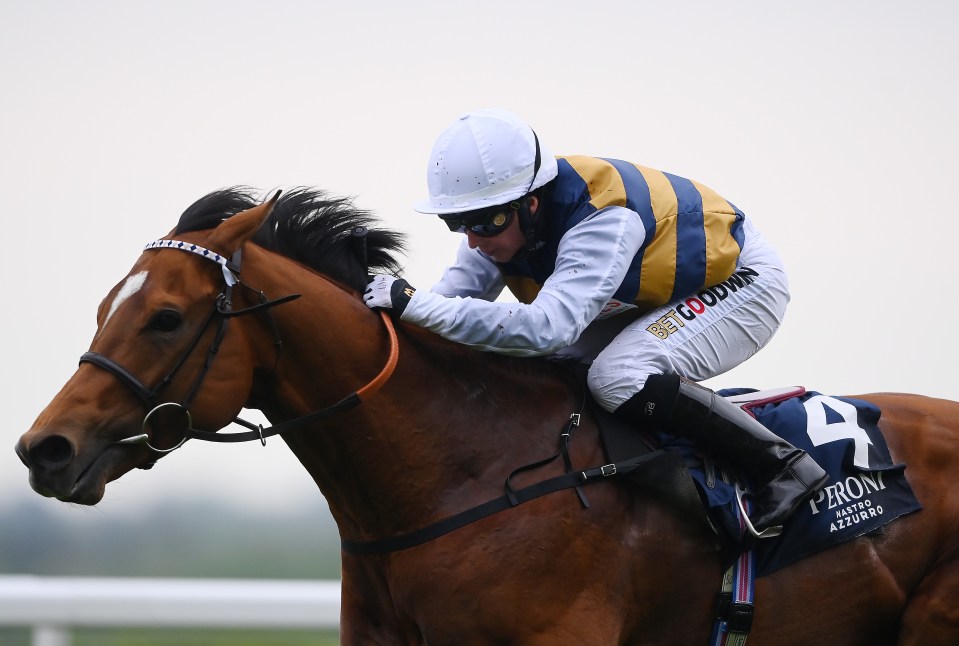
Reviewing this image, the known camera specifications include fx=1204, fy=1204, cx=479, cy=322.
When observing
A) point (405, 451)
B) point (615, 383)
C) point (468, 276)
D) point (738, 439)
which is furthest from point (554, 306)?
point (468, 276)

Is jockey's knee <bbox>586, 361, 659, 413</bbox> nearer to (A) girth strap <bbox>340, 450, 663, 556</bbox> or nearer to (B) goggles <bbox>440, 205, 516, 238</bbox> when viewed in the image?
(A) girth strap <bbox>340, 450, 663, 556</bbox>

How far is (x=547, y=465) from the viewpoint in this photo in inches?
123

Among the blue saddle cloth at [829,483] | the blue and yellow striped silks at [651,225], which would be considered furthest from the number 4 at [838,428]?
the blue and yellow striped silks at [651,225]

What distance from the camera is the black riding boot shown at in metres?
3.18

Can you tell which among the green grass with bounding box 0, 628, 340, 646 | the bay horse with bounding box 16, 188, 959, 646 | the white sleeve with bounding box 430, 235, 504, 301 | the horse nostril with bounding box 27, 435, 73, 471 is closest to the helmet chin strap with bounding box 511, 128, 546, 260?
the bay horse with bounding box 16, 188, 959, 646

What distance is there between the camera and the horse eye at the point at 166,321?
2795 millimetres

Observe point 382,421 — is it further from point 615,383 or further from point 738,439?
point 738,439

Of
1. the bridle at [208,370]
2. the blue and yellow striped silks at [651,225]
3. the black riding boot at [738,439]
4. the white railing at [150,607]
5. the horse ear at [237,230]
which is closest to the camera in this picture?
the bridle at [208,370]

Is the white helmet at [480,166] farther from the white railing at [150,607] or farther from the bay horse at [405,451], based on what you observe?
the white railing at [150,607]

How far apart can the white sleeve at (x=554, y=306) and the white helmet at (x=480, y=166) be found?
0.69 ft

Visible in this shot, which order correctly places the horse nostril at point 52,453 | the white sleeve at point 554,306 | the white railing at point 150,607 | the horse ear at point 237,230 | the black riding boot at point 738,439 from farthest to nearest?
the white railing at point 150,607
the black riding boot at point 738,439
the white sleeve at point 554,306
the horse ear at point 237,230
the horse nostril at point 52,453

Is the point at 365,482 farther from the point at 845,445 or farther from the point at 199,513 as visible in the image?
the point at 199,513

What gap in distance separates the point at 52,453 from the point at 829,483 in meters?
2.04

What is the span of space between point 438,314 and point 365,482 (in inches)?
18.2
